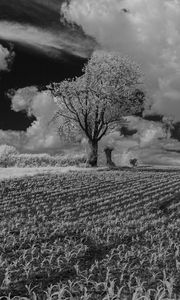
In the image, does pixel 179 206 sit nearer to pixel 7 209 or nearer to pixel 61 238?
pixel 7 209

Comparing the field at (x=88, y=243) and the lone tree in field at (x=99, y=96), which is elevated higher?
the lone tree in field at (x=99, y=96)

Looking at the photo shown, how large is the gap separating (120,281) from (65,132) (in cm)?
5238

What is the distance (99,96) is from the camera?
58156 millimetres

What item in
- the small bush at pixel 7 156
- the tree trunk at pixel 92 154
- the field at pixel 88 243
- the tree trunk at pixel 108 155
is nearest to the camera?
the field at pixel 88 243

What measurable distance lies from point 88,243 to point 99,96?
146ft

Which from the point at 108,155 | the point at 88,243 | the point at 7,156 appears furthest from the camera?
the point at 108,155

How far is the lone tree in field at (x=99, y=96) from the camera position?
5791cm

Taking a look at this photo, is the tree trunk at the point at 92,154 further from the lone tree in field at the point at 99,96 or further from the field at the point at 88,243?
the field at the point at 88,243

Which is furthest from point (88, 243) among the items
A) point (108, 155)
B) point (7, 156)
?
point (108, 155)

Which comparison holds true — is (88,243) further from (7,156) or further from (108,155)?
(108,155)

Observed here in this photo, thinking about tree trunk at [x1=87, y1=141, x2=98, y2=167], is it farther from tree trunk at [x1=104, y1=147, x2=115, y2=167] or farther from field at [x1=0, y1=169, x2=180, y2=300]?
field at [x1=0, y1=169, x2=180, y2=300]

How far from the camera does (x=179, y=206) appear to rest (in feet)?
82.6

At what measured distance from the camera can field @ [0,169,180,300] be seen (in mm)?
10125

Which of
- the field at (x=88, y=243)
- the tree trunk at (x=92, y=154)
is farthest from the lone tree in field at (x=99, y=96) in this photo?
the field at (x=88, y=243)
